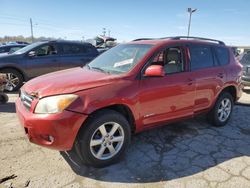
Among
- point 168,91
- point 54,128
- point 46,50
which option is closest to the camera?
point 54,128

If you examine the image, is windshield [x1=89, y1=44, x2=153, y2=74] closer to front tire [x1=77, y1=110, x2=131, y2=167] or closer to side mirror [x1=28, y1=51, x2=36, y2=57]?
front tire [x1=77, y1=110, x2=131, y2=167]

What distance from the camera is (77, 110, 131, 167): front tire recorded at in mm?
3070

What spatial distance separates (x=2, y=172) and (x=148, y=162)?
192 cm

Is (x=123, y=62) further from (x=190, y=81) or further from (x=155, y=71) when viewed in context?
(x=190, y=81)

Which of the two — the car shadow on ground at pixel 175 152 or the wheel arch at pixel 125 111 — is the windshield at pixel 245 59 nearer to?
the car shadow on ground at pixel 175 152

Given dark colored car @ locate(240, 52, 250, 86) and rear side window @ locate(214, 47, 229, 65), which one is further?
dark colored car @ locate(240, 52, 250, 86)

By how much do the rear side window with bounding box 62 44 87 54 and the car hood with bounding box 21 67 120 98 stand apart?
5.28 metres

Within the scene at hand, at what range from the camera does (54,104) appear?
9.55 ft

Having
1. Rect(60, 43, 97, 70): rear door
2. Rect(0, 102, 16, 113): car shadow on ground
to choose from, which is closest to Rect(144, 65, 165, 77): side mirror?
Rect(0, 102, 16, 113): car shadow on ground

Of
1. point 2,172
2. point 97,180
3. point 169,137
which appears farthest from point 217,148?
point 2,172

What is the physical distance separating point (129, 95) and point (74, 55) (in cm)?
609

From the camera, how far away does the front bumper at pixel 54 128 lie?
285 cm

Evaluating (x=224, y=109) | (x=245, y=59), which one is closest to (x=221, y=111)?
(x=224, y=109)

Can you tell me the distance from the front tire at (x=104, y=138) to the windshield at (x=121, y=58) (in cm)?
77
